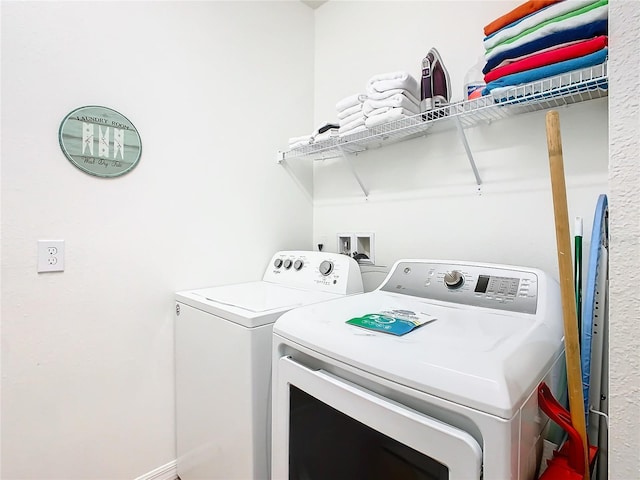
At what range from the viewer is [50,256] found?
1259mm

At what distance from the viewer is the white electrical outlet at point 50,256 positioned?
1.24 m

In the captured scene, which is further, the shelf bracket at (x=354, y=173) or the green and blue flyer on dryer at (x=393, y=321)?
the shelf bracket at (x=354, y=173)

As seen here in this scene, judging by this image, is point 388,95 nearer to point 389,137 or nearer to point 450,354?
point 389,137

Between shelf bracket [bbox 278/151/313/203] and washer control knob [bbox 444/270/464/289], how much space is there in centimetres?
123

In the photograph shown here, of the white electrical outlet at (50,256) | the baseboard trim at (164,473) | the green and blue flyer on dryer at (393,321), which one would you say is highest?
the white electrical outlet at (50,256)

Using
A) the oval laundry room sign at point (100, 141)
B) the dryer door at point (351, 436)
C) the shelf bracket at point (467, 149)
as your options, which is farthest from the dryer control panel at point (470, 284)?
the oval laundry room sign at point (100, 141)

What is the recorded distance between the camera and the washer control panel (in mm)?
1562

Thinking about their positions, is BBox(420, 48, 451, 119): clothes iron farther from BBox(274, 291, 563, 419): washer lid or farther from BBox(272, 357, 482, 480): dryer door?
BBox(272, 357, 482, 480): dryer door

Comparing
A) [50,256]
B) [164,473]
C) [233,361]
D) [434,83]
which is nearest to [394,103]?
[434,83]

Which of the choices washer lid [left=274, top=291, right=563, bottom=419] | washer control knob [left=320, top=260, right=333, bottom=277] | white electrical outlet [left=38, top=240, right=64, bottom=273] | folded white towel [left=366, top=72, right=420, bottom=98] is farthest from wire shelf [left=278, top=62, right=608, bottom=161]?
white electrical outlet [left=38, top=240, right=64, bottom=273]

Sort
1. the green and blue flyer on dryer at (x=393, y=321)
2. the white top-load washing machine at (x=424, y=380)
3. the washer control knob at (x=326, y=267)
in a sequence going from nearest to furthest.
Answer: the white top-load washing machine at (x=424, y=380) < the green and blue flyer on dryer at (x=393, y=321) < the washer control knob at (x=326, y=267)

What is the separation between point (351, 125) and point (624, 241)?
49.7 inches

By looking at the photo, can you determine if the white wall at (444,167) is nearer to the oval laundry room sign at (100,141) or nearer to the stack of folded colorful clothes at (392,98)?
the stack of folded colorful clothes at (392,98)

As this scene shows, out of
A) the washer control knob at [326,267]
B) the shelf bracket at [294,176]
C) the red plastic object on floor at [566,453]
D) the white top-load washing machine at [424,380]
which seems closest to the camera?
the white top-load washing machine at [424,380]
